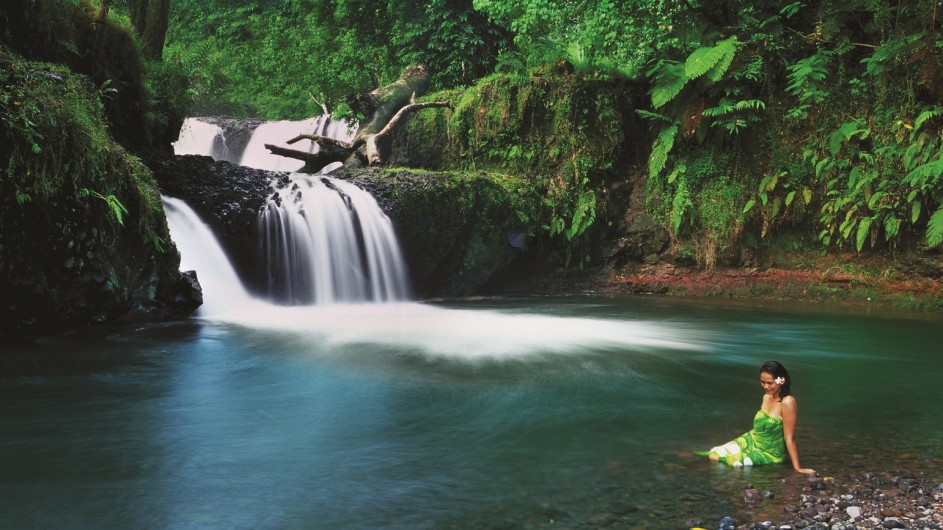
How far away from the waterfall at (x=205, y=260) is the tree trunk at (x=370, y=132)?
3.78m

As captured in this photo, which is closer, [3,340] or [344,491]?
[344,491]

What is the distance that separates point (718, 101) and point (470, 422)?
10.0 metres

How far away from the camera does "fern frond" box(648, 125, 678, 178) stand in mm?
12969

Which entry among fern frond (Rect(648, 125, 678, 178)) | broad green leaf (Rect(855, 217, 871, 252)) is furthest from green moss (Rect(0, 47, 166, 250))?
broad green leaf (Rect(855, 217, 871, 252))

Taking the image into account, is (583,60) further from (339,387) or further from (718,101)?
(339,387)

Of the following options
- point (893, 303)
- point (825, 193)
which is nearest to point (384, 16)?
point (825, 193)

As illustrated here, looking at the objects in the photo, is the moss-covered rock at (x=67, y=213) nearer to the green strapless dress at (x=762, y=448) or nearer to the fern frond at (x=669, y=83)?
the green strapless dress at (x=762, y=448)

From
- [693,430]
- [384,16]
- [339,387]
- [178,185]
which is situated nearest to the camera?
[693,430]

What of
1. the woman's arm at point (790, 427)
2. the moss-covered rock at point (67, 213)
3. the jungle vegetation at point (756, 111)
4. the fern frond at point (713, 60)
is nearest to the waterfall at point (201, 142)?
the jungle vegetation at point (756, 111)

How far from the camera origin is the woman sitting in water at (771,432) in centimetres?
391

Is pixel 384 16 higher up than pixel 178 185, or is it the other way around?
pixel 384 16

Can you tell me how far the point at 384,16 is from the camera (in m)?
24.4

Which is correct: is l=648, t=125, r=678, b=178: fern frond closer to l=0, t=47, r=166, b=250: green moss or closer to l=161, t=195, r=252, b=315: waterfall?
l=161, t=195, r=252, b=315: waterfall

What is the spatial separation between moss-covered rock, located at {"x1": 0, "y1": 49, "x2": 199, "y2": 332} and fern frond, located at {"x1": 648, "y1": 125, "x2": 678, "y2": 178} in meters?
8.63
